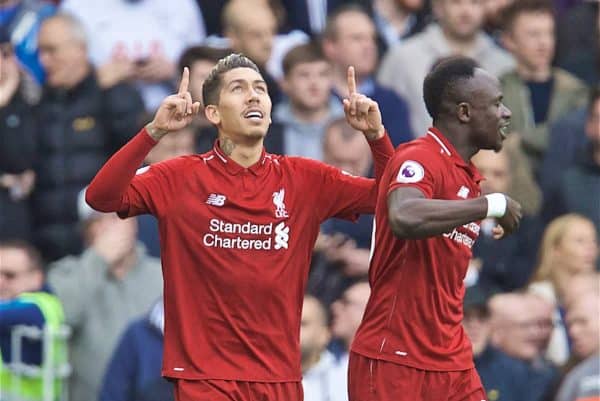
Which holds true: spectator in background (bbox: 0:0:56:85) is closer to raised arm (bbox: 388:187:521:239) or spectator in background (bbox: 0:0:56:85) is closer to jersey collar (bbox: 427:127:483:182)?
jersey collar (bbox: 427:127:483:182)

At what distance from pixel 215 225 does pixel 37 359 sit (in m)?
3.54

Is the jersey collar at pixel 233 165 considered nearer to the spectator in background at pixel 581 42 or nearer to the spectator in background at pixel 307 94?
the spectator in background at pixel 307 94

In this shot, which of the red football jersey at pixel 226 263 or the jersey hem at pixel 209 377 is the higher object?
the red football jersey at pixel 226 263

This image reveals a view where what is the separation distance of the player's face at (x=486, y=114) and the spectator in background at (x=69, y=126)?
→ 4.69m

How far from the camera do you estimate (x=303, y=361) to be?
32.6ft

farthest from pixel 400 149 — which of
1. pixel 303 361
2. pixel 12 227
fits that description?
pixel 12 227

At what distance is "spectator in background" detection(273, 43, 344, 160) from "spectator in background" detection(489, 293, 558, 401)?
178cm

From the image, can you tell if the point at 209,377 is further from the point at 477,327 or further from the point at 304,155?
the point at 304,155

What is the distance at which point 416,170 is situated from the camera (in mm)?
6879

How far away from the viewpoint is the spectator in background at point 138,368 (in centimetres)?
987

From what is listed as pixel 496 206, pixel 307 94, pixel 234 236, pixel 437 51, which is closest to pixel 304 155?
pixel 307 94


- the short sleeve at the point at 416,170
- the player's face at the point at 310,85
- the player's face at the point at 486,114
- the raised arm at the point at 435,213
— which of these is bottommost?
the raised arm at the point at 435,213

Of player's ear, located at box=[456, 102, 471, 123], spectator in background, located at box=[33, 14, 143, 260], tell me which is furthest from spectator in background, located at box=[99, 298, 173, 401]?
player's ear, located at box=[456, 102, 471, 123]

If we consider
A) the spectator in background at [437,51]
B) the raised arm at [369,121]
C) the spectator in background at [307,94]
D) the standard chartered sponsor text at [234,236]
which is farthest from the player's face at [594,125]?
the standard chartered sponsor text at [234,236]
